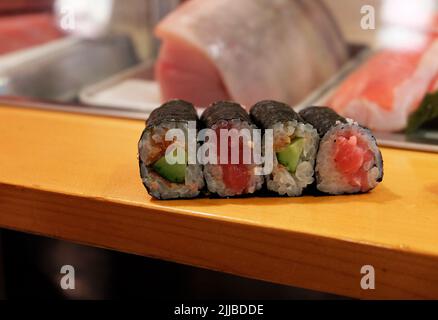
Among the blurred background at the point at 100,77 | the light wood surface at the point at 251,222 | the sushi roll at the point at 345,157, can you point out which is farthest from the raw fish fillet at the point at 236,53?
the sushi roll at the point at 345,157

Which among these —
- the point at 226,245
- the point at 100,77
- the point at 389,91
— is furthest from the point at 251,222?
the point at 100,77

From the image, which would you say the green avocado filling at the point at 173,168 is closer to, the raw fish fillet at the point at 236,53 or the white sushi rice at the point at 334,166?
the white sushi rice at the point at 334,166

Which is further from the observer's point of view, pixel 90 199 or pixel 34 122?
pixel 34 122

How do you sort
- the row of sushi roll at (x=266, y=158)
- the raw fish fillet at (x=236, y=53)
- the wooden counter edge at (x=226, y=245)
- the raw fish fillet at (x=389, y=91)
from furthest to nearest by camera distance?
the raw fish fillet at (x=236, y=53)
the raw fish fillet at (x=389, y=91)
the row of sushi roll at (x=266, y=158)
the wooden counter edge at (x=226, y=245)

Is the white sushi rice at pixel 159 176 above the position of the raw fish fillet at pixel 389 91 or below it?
below

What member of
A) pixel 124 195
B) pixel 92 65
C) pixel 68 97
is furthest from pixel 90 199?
pixel 92 65
